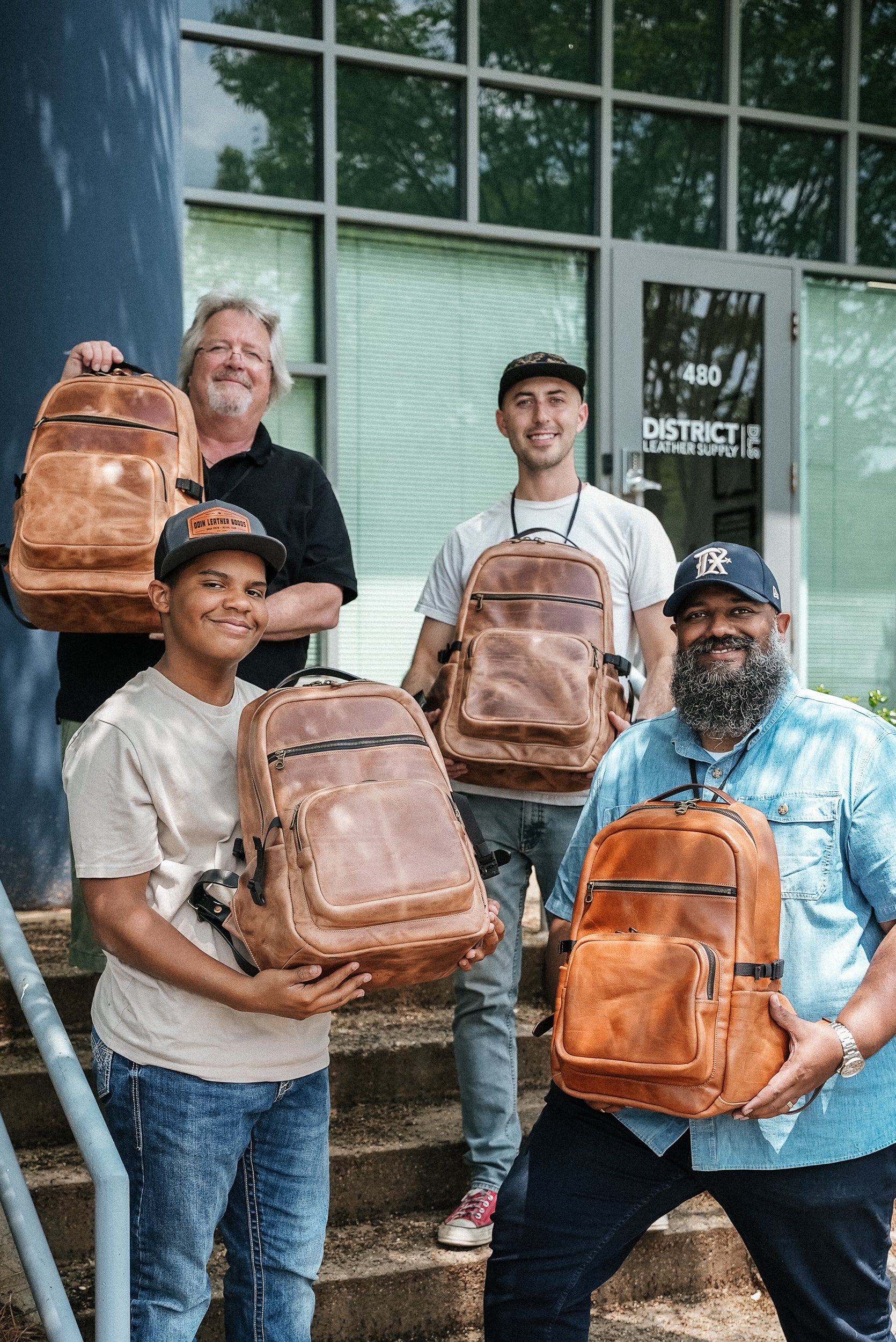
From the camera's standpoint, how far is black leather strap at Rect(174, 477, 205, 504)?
10.2ft

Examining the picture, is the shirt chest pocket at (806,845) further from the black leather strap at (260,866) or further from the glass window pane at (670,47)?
the glass window pane at (670,47)

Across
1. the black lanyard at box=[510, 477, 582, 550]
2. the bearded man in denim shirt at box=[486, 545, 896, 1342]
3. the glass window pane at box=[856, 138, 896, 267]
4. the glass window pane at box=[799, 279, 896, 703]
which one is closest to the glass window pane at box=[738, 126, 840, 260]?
the glass window pane at box=[856, 138, 896, 267]

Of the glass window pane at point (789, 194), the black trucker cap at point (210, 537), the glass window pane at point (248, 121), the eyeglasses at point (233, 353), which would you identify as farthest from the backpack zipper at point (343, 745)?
the glass window pane at point (789, 194)

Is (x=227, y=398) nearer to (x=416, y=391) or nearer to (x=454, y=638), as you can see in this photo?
(x=454, y=638)

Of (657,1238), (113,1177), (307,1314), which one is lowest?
(657,1238)

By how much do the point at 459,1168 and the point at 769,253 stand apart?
542cm

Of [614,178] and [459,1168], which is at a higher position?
[614,178]

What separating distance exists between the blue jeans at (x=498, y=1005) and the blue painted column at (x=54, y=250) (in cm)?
237

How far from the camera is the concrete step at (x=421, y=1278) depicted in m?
3.43

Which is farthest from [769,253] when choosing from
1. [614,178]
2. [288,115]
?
[288,115]

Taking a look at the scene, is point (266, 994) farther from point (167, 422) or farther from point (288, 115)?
point (288, 115)

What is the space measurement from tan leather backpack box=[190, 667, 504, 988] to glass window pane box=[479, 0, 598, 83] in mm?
5347

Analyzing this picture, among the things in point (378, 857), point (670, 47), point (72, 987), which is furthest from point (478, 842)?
point (670, 47)

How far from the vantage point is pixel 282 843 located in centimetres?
235
